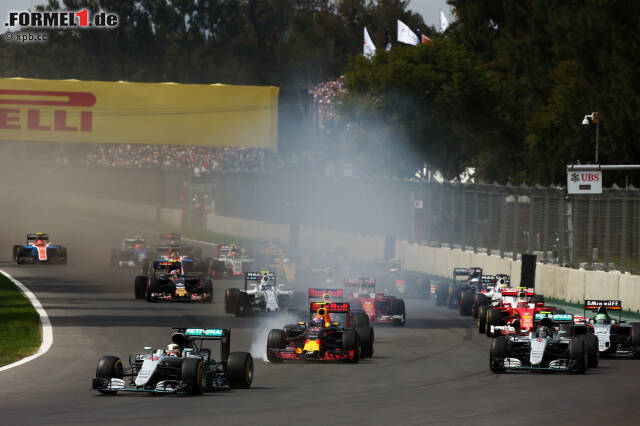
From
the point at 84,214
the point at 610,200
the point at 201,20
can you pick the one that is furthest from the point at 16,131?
the point at 201,20

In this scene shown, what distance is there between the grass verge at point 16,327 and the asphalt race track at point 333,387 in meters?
0.54

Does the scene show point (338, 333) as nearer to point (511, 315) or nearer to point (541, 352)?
point (541, 352)

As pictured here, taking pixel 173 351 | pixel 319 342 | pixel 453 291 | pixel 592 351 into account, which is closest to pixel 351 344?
pixel 319 342

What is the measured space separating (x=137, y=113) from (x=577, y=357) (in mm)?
37828

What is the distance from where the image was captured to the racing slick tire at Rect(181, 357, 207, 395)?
18.0 metres

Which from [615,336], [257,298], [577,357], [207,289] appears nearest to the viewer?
[577,357]

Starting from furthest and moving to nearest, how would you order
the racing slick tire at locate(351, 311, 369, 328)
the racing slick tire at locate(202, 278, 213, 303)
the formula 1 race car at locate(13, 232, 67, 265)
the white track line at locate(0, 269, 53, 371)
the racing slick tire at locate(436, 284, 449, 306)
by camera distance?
the formula 1 race car at locate(13, 232, 67, 265) → the racing slick tire at locate(436, 284, 449, 306) → the racing slick tire at locate(202, 278, 213, 303) → the racing slick tire at locate(351, 311, 369, 328) → the white track line at locate(0, 269, 53, 371)

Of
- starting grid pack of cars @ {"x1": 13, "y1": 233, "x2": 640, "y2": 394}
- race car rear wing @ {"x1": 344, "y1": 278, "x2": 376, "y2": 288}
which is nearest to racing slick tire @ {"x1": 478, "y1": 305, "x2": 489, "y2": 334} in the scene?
starting grid pack of cars @ {"x1": 13, "y1": 233, "x2": 640, "y2": 394}

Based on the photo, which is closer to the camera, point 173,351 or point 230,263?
point 173,351

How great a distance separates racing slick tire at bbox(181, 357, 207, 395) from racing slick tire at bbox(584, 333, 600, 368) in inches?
272

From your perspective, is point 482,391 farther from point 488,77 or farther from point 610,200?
point 488,77

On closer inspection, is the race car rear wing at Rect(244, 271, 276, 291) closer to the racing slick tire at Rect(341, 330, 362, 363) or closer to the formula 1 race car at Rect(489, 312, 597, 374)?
the racing slick tire at Rect(341, 330, 362, 363)

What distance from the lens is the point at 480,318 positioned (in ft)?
93.5

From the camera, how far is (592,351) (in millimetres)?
21594
